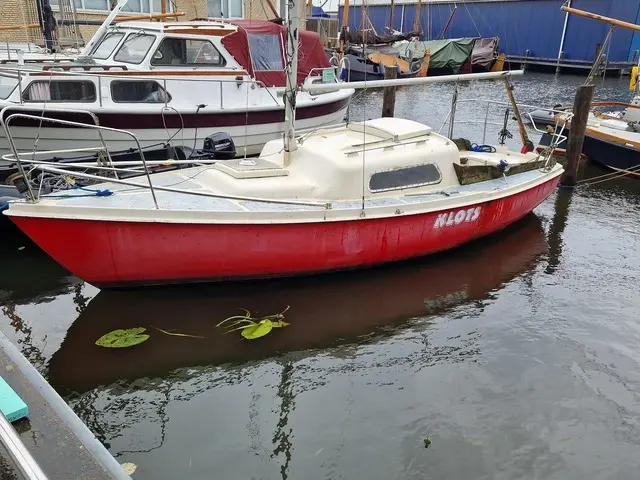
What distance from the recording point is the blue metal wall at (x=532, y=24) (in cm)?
3788

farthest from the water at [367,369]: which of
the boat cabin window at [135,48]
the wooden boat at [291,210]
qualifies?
the boat cabin window at [135,48]

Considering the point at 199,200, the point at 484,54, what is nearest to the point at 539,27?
the point at 484,54

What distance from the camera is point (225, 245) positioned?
23.6ft

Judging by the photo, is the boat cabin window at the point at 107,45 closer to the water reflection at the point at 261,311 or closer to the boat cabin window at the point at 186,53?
the boat cabin window at the point at 186,53

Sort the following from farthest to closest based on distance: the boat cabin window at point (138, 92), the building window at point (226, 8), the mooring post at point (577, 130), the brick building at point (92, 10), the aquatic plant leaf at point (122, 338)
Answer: the building window at point (226, 8)
the brick building at point (92, 10)
the mooring post at point (577, 130)
the boat cabin window at point (138, 92)
the aquatic plant leaf at point (122, 338)

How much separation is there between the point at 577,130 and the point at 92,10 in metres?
17.9

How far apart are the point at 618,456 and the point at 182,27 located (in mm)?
11311

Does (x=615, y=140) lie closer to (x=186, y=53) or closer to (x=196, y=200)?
(x=186, y=53)

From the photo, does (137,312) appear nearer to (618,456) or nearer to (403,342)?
(403,342)

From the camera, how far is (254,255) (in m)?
7.43

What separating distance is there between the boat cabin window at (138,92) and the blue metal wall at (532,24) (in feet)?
116

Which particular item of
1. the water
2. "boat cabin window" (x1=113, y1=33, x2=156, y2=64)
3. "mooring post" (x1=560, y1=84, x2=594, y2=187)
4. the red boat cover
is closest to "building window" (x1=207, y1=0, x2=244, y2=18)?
the red boat cover

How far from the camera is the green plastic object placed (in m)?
3.43

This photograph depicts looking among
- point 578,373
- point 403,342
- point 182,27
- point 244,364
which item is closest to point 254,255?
point 244,364
